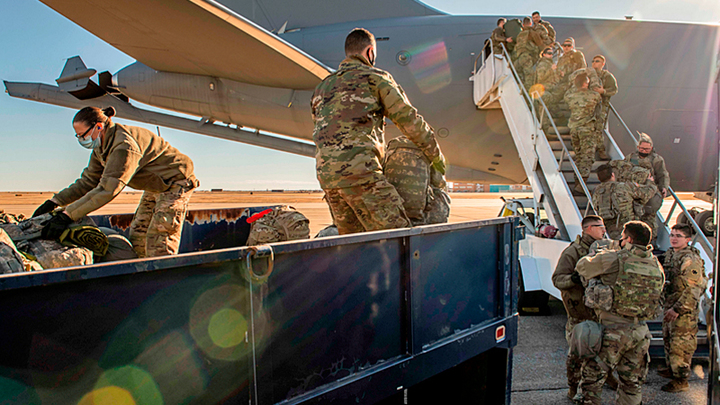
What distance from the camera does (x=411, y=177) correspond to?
272 cm

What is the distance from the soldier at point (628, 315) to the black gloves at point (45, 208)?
3.82 m

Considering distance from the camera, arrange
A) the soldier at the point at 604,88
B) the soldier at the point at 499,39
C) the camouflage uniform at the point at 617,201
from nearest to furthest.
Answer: the camouflage uniform at the point at 617,201 → the soldier at the point at 604,88 → the soldier at the point at 499,39

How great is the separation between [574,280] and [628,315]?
0.54m

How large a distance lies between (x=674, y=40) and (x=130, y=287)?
33.8 feet

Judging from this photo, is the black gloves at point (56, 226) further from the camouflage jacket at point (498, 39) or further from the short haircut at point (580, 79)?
the camouflage jacket at point (498, 39)

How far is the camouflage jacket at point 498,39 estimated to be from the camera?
7.25 metres

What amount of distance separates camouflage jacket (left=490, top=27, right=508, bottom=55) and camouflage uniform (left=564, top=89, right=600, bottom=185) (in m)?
2.13

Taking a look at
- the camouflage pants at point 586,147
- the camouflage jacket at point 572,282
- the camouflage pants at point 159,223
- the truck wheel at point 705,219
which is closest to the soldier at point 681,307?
the camouflage jacket at point 572,282

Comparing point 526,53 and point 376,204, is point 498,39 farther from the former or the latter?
point 376,204

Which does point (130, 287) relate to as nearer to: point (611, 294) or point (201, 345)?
point (201, 345)

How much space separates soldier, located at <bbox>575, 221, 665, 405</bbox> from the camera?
2.68 metres

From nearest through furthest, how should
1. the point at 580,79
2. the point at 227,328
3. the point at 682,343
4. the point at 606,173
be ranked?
the point at 227,328 < the point at 682,343 < the point at 606,173 < the point at 580,79

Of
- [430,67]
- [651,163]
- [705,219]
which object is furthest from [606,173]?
[705,219]

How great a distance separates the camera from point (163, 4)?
5.31 m
